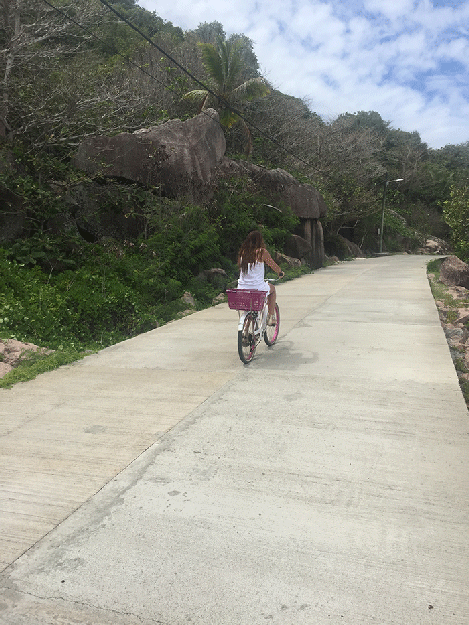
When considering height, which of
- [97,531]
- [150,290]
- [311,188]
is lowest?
[97,531]

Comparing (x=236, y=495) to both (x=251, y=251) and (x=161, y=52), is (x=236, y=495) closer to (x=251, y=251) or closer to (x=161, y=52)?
(x=251, y=251)

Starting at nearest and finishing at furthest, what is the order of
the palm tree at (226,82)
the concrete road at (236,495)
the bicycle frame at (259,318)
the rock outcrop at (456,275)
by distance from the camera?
1. the concrete road at (236,495)
2. the bicycle frame at (259,318)
3. the rock outcrop at (456,275)
4. the palm tree at (226,82)

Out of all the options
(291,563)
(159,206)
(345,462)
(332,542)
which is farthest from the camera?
(159,206)

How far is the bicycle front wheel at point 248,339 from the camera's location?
271 inches

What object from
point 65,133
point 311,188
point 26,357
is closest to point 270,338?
point 26,357

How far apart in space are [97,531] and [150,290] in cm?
895

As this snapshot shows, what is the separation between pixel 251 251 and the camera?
279 inches

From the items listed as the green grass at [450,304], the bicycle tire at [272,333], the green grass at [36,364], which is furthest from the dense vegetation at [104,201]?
the green grass at [450,304]

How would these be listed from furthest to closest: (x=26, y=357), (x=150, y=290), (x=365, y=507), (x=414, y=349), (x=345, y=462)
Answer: (x=150, y=290) < (x=414, y=349) < (x=26, y=357) < (x=345, y=462) < (x=365, y=507)

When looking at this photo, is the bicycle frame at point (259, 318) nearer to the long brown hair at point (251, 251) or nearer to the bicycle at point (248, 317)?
the bicycle at point (248, 317)

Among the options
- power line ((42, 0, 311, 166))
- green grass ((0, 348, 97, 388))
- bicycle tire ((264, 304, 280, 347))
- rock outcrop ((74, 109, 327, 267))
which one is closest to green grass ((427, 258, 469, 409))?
bicycle tire ((264, 304, 280, 347))

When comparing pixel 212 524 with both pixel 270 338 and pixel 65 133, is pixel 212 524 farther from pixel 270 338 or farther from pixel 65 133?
pixel 65 133

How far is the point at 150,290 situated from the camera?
1190cm

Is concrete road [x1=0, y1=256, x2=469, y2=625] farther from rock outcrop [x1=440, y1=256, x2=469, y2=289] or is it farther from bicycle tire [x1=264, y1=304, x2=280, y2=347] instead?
rock outcrop [x1=440, y1=256, x2=469, y2=289]
